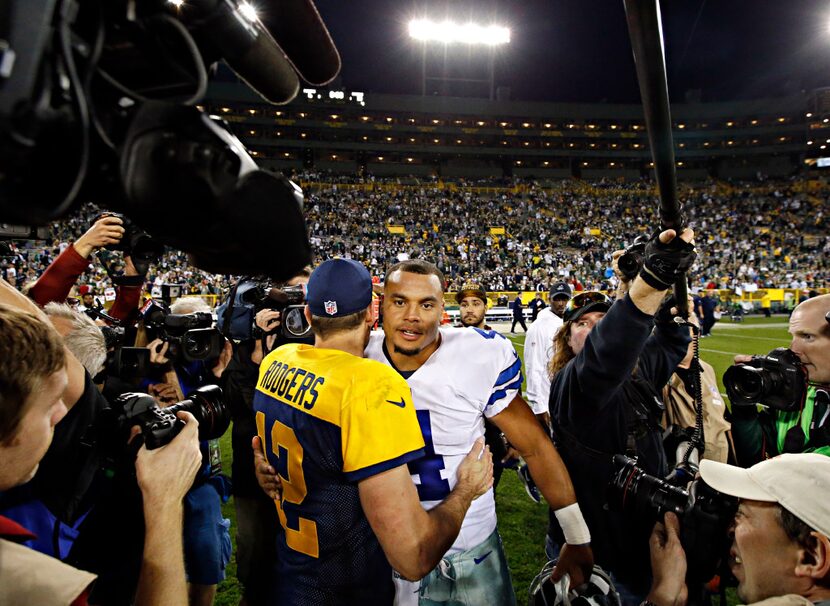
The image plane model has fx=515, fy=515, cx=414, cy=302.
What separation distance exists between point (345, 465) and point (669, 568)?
4.86ft

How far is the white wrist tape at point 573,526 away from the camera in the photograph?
2.22 metres

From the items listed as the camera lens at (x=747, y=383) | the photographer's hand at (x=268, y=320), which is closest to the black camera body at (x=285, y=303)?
the photographer's hand at (x=268, y=320)

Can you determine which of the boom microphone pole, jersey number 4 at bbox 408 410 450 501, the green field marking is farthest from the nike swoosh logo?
the green field marking

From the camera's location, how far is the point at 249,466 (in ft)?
10.5

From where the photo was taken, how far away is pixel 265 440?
2.17 metres

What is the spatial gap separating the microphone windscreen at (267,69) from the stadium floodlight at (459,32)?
38236 millimetres

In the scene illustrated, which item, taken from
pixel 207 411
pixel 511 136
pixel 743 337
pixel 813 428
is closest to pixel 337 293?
pixel 207 411

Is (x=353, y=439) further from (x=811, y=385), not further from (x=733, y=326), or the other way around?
(x=733, y=326)

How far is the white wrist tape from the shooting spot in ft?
7.29

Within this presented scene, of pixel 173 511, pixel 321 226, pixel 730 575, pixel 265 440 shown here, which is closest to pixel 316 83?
pixel 173 511

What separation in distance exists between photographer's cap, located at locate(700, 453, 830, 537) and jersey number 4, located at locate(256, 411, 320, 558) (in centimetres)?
138

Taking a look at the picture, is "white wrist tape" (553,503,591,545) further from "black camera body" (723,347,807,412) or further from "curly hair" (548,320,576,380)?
"curly hair" (548,320,576,380)

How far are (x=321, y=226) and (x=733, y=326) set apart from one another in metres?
24.8

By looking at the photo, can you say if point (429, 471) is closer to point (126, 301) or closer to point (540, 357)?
point (126, 301)
